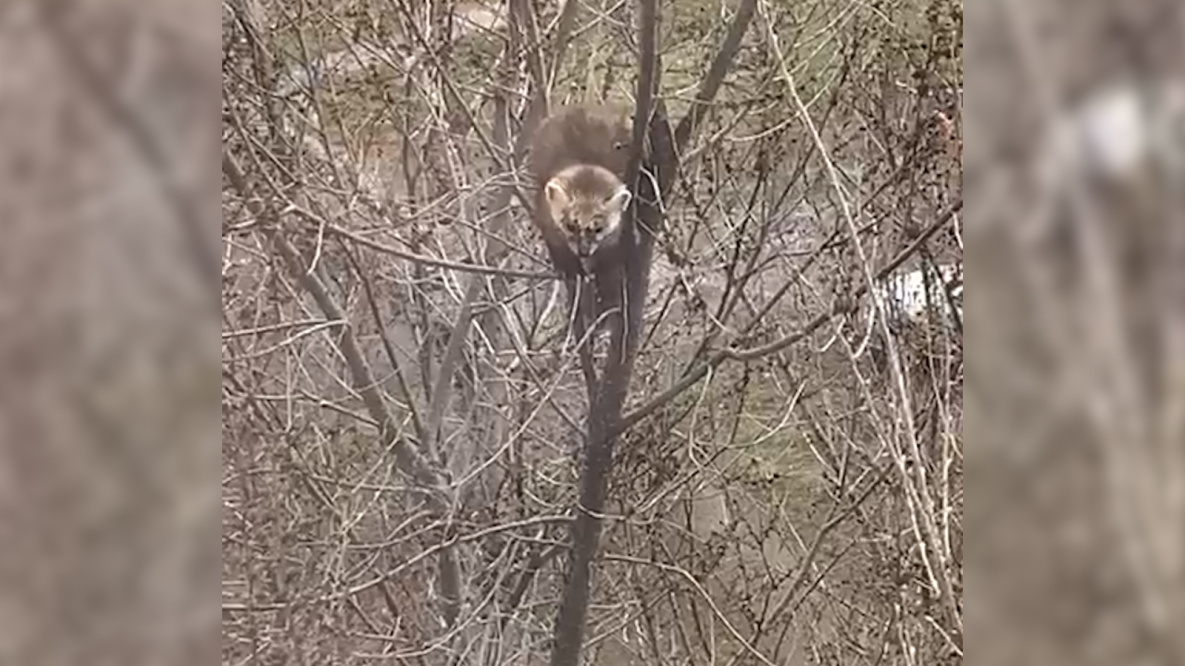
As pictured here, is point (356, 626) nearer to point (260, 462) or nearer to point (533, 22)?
point (260, 462)

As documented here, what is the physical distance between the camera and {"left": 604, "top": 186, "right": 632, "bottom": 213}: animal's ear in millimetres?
1944

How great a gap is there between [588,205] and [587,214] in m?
0.02

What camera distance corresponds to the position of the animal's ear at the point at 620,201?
194 cm

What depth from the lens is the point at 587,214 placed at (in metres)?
1.93
